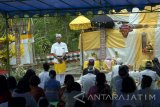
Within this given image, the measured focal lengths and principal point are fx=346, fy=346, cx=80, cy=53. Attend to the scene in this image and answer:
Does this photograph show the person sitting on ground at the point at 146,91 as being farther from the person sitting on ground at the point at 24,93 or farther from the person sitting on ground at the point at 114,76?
the person sitting on ground at the point at 24,93

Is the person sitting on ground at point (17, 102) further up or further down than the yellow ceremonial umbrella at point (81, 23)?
further down

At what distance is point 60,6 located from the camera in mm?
11141

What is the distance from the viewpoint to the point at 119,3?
422 inches

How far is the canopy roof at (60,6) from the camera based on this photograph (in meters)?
10.4

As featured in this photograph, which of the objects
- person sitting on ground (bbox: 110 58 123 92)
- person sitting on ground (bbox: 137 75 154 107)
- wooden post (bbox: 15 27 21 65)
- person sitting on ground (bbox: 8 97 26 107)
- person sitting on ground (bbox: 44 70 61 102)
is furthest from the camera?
wooden post (bbox: 15 27 21 65)

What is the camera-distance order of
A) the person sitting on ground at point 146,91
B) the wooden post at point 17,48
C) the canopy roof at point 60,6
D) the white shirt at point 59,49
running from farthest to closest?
1. the wooden post at point 17,48
2. the white shirt at point 59,49
3. the canopy roof at point 60,6
4. the person sitting on ground at point 146,91

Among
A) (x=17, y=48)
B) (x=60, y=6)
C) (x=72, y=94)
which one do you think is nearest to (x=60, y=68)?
(x=60, y=6)

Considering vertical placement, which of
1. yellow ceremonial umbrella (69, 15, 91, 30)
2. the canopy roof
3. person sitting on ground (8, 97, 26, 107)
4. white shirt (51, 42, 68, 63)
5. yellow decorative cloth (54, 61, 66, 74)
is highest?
the canopy roof

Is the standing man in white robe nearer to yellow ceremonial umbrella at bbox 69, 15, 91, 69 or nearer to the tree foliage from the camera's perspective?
yellow ceremonial umbrella at bbox 69, 15, 91, 69

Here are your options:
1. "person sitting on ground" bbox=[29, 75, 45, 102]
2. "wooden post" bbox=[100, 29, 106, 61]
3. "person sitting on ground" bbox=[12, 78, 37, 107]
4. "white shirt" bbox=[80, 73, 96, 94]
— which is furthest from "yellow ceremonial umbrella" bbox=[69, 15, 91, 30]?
"person sitting on ground" bbox=[12, 78, 37, 107]

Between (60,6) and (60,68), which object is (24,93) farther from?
(60,68)

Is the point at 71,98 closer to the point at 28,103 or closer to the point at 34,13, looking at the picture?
the point at 28,103

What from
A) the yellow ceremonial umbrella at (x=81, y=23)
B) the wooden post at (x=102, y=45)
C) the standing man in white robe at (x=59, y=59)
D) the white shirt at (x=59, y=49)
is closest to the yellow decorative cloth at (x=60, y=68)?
the standing man in white robe at (x=59, y=59)

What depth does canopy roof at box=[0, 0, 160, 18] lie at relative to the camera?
34.1 feet
